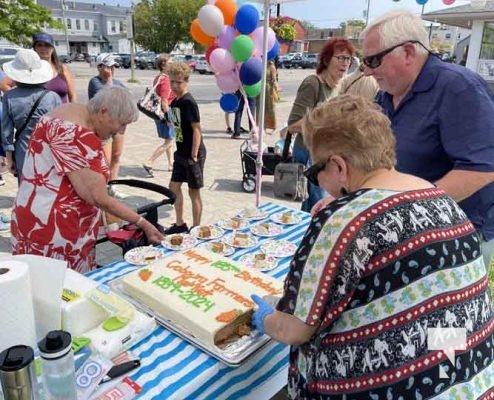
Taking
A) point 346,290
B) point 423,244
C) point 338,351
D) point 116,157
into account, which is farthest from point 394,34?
point 116,157

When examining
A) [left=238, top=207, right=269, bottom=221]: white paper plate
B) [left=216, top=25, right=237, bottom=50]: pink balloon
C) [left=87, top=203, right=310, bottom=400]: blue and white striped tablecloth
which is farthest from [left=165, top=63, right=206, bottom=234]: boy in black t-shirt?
[left=87, top=203, right=310, bottom=400]: blue and white striped tablecloth

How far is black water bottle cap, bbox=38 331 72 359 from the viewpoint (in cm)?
94

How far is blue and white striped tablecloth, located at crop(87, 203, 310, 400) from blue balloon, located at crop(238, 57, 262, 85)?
3.51m

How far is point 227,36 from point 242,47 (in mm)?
284

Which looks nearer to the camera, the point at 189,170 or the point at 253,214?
the point at 253,214

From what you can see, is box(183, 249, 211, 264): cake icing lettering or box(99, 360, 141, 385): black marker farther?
box(183, 249, 211, 264): cake icing lettering

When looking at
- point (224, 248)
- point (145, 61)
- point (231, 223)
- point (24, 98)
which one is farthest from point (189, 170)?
point (145, 61)

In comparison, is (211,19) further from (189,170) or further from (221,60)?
(189,170)

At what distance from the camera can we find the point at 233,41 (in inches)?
168

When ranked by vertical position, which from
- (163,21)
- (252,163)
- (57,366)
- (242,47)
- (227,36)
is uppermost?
(163,21)

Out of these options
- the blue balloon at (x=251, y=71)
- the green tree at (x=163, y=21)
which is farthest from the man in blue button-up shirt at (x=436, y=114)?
the green tree at (x=163, y=21)

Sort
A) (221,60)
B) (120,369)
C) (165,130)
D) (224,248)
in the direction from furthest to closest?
(165,130)
(221,60)
(224,248)
(120,369)

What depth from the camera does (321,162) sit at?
3.79 ft

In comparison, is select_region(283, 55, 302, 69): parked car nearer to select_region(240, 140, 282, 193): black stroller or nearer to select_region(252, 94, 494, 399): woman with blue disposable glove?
select_region(240, 140, 282, 193): black stroller
